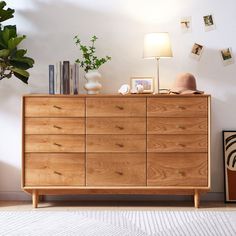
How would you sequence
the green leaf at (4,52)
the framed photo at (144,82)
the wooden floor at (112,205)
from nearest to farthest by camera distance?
the green leaf at (4,52) < the wooden floor at (112,205) < the framed photo at (144,82)

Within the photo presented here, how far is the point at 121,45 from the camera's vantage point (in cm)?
441

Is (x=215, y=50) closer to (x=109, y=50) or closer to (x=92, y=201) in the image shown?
(x=109, y=50)

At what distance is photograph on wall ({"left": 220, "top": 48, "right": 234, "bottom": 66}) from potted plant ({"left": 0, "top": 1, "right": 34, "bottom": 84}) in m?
1.58

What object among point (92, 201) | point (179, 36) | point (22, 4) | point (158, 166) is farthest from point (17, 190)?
point (179, 36)

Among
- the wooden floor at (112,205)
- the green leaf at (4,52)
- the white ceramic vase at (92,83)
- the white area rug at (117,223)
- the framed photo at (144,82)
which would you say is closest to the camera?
Result: the white area rug at (117,223)

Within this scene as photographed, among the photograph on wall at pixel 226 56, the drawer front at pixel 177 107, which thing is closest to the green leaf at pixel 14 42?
the drawer front at pixel 177 107

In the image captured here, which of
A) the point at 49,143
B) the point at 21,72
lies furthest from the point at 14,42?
the point at 49,143

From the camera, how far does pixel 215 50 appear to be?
438cm

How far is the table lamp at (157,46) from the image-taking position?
415 cm

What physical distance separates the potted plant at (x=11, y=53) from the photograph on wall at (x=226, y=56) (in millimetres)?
1584

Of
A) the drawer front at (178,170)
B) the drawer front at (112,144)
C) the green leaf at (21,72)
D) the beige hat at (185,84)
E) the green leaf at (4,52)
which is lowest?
the drawer front at (178,170)

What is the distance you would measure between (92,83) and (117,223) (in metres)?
1.25

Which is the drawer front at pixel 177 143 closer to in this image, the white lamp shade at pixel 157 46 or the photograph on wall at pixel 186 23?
the white lamp shade at pixel 157 46

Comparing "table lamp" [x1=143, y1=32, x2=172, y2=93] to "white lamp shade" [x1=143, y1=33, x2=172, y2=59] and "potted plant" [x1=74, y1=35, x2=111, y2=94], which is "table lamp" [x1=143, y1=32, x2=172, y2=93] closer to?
"white lamp shade" [x1=143, y1=33, x2=172, y2=59]
